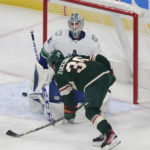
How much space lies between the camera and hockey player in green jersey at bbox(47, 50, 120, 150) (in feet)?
16.2

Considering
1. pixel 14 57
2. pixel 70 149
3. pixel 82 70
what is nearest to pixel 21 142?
pixel 70 149

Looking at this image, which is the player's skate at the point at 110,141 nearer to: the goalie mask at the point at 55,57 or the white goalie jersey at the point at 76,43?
the goalie mask at the point at 55,57

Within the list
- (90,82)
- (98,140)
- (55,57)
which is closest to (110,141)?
(98,140)

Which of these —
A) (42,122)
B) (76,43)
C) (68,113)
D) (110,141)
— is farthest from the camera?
(42,122)

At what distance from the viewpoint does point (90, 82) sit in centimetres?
496

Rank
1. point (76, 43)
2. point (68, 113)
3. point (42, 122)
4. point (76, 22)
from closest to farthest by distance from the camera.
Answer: point (68, 113) → point (76, 22) → point (76, 43) → point (42, 122)

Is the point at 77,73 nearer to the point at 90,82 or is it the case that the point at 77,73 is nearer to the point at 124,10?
the point at 90,82

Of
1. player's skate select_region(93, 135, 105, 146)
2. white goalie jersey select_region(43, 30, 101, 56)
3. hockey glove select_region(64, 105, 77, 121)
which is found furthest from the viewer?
white goalie jersey select_region(43, 30, 101, 56)

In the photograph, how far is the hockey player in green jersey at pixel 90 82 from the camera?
493 centimetres

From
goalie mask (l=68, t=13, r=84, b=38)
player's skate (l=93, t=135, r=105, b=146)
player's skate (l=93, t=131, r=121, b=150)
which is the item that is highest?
goalie mask (l=68, t=13, r=84, b=38)

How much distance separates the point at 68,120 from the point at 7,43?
9.48ft

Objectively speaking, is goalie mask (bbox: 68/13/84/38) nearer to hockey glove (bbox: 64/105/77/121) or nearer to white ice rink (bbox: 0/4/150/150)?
hockey glove (bbox: 64/105/77/121)

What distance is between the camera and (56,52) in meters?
5.22

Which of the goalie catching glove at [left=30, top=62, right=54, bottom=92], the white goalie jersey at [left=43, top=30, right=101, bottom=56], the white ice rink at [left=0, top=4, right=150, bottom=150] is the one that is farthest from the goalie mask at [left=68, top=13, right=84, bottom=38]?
the white ice rink at [left=0, top=4, right=150, bottom=150]
